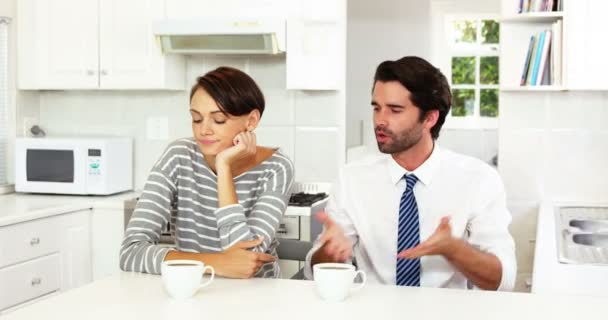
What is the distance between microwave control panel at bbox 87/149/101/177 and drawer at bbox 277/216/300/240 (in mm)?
977

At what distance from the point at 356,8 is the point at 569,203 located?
139 inches

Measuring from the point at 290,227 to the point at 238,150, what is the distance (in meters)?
1.44

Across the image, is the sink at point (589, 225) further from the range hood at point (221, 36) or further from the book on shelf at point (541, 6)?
the range hood at point (221, 36)

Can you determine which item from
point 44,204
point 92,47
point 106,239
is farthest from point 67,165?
point 92,47

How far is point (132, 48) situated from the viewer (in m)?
3.78

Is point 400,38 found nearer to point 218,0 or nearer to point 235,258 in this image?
point 218,0

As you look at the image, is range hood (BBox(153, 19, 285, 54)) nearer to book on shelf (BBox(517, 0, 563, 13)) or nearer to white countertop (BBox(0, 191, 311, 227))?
white countertop (BBox(0, 191, 311, 227))

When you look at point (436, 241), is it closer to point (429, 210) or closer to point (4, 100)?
Result: point (429, 210)

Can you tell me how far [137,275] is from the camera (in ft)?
5.93

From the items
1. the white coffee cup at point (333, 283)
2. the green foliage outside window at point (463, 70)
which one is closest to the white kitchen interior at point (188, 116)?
the white coffee cup at point (333, 283)

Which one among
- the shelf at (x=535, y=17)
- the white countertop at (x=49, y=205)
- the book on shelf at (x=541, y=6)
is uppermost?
the book on shelf at (x=541, y=6)

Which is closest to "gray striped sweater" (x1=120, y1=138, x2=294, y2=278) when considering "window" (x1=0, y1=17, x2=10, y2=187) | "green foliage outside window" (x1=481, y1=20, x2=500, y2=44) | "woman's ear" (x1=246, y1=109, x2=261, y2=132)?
"woman's ear" (x1=246, y1=109, x2=261, y2=132)

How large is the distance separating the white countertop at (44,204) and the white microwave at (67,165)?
4 cm

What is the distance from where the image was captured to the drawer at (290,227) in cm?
337
